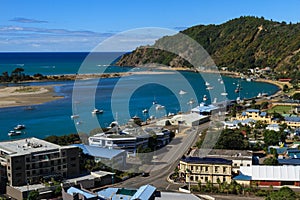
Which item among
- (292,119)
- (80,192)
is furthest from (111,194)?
(292,119)

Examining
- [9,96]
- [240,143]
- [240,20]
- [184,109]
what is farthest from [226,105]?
[240,20]

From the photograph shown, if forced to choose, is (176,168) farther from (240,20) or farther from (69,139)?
(240,20)

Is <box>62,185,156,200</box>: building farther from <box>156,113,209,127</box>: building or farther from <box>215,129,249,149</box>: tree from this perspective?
<box>156,113,209,127</box>: building

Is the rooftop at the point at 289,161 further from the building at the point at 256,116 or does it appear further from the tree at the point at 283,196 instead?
the building at the point at 256,116

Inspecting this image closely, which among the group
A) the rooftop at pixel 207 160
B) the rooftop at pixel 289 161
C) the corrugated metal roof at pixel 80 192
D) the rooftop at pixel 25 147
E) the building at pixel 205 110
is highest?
the rooftop at pixel 25 147

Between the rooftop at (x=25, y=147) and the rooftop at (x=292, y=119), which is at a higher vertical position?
the rooftop at (x=25, y=147)

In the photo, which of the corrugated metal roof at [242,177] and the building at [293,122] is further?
the building at [293,122]

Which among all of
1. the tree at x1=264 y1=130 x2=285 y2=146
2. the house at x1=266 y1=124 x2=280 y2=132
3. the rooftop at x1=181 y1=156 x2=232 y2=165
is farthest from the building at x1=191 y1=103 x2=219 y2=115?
the rooftop at x1=181 y1=156 x2=232 y2=165

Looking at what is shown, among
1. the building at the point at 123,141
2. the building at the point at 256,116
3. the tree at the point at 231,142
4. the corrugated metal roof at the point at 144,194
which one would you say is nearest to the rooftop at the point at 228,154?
the tree at the point at 231,142
